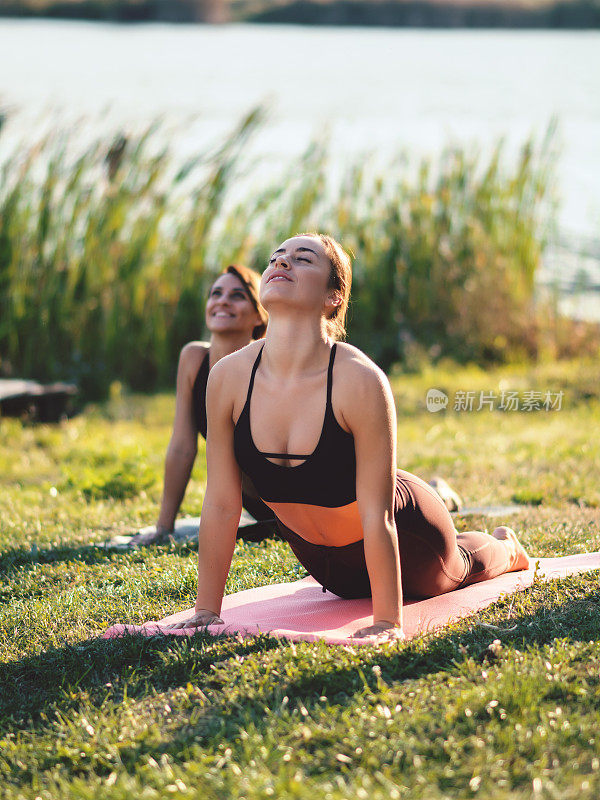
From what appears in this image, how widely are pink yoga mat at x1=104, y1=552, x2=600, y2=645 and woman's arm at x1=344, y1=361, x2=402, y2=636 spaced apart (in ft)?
0.59

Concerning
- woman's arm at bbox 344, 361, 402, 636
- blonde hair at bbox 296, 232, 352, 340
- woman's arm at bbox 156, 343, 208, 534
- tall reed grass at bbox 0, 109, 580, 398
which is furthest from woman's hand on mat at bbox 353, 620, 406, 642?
tall reed grass at bbox 0, 109, 580, 398

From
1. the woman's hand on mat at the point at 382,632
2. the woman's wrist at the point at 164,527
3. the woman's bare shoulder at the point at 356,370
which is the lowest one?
the woman's wrist at the point at 164,527

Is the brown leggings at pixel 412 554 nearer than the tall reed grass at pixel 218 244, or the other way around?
the brown leggings at pixel 412 554

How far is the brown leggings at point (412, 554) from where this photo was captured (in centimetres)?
316

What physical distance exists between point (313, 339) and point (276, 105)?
6.38 metres

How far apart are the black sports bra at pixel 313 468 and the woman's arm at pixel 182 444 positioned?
4.71ft

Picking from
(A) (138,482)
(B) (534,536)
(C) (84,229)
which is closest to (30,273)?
(C) (84,229)

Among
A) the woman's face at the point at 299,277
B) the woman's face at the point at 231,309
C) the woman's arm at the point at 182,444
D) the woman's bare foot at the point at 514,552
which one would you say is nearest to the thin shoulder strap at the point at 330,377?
the woman's face at the point at 299,277

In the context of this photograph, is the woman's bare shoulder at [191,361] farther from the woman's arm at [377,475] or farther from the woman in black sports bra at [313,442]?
the woman's arm at [377,475]

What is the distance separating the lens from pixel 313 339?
9.57ft

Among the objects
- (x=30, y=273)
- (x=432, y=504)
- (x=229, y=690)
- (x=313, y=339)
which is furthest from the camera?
(x=30, y=273)

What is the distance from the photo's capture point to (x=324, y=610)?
3.32 meters

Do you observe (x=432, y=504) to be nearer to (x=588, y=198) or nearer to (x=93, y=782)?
(x=93, y=782)

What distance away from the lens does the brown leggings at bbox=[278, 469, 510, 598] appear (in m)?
3.16
